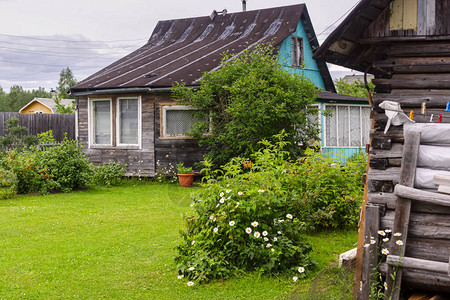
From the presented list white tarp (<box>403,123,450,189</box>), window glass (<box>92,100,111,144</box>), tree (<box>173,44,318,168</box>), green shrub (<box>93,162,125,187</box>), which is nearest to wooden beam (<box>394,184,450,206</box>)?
white tarp (<box>403,123,450,189</box>)

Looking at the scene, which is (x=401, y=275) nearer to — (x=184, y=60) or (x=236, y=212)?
(x=236, y=212)

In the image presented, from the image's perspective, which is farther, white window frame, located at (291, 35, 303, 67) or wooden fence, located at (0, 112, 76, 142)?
wooden fence, located at (0, 112, 76, 142)

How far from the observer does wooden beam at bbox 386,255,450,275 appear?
503 cm

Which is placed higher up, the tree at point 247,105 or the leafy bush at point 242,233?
the tree at point 247,105

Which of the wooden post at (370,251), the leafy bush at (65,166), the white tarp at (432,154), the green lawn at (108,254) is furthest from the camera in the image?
the leafy bush at (65,166)

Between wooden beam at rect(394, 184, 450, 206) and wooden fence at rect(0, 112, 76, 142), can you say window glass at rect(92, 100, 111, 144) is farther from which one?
wooden beam at rect(394, 184, 450, 206)

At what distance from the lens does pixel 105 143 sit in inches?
734

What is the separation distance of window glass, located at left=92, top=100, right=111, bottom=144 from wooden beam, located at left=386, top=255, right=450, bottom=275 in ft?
47.9

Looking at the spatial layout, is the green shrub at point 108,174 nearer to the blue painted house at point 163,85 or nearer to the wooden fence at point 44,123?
the blue painted house at point 163,85

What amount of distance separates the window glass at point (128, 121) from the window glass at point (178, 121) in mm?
1261

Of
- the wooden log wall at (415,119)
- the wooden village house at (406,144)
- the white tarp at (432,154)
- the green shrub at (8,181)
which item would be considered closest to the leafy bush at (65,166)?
the green shrub at (8,181)

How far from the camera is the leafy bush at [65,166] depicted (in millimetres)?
14906

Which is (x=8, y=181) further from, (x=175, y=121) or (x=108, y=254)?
(x=108, y=254)

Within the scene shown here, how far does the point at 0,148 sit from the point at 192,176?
35.6 feet
